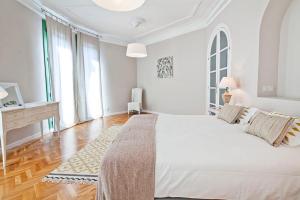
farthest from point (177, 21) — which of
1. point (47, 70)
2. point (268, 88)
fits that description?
point (47, 70)

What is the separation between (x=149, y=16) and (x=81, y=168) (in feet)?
12.3

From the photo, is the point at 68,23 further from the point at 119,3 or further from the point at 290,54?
the point at 290,54

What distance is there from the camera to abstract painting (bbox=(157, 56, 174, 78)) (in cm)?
547

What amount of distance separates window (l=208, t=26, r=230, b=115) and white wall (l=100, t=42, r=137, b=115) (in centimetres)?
331

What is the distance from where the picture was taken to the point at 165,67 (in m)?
5.65

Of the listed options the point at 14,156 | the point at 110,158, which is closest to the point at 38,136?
the point at 14,156

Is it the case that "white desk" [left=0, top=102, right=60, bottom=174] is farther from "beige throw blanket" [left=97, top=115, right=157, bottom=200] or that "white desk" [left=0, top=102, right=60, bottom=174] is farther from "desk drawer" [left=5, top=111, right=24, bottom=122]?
"beige throw blanket" [left=97, top=115, right=157, bottom=200]

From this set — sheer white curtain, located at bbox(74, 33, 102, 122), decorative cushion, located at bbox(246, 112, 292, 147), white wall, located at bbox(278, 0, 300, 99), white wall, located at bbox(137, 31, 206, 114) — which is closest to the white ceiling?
white wall, located at bbox(137, 31, 206, 114)

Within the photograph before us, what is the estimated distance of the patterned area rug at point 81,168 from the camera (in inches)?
77.7

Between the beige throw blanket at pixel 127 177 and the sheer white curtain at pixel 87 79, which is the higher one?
the sheer white curtain at pixel 87 79

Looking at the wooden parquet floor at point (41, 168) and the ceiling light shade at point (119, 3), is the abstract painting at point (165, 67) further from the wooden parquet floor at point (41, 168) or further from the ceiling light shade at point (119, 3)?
the ceiling light shade at point (119, 3)

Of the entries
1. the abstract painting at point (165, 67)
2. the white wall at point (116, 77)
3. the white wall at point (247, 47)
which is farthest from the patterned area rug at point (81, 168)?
the abstract painting at point (165, 67)

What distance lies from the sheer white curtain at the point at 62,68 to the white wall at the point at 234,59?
2.84 metres

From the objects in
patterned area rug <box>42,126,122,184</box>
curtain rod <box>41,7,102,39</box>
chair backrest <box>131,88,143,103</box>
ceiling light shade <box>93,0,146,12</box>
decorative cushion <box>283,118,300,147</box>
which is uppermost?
curtain rod <box>41,7,102,39</box>
